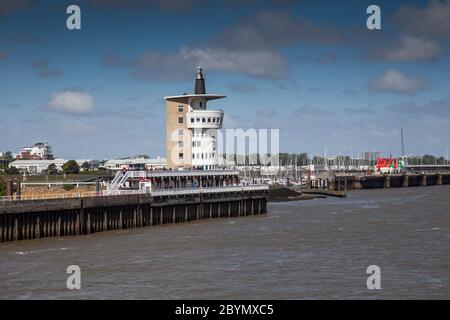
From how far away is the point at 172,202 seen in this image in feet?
247

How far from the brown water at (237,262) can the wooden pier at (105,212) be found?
181cm

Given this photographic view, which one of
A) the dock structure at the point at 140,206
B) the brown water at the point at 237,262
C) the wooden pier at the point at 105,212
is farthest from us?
the dock structure at the point at 140,206

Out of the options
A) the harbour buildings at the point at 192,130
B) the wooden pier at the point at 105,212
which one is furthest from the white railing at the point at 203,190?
the harbour buildings at the point at 192,130

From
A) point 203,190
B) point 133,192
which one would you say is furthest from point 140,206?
point 203,190

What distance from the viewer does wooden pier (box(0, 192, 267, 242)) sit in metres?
57.2

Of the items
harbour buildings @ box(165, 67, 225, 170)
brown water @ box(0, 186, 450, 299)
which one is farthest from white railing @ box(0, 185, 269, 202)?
harbour buildings @ box(165, 67, 225, 170)

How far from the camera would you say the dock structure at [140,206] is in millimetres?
57844

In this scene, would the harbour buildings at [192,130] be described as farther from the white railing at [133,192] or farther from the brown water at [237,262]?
the brown water at [237,262]

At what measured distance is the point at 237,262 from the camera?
47.7 metres

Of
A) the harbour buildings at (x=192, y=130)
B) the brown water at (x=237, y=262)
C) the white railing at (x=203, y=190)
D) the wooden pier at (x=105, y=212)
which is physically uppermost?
the harbour buildings at (x=192, y=130)

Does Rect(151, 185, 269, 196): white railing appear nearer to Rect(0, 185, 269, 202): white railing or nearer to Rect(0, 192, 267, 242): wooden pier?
Rect(0, 185, 269, 202): white railing

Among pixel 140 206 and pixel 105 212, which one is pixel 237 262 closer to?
pixel 105 212

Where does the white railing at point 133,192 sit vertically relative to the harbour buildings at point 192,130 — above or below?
below
